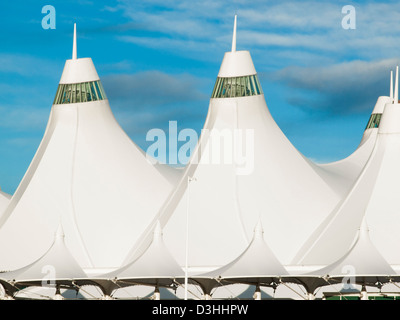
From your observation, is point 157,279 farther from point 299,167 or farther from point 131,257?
point 299,167

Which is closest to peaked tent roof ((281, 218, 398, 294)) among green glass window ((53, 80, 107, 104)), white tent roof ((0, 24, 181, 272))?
white tent roof ((0, 24, 181, 272))

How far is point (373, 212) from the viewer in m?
72.3

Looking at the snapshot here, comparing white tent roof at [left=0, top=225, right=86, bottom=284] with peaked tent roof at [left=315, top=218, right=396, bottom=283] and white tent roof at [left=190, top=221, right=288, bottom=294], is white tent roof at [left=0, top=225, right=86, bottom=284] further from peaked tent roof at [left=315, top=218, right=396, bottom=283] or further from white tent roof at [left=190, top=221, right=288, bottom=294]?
peaked tent roof at [left=315, top=218, right=396, bottom=283]

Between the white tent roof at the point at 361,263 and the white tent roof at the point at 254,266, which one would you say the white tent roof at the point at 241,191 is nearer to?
the white tent roof at the point at 254,266

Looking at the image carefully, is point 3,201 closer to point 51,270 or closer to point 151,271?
point 51,270

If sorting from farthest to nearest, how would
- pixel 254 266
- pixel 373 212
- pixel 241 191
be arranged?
pixel 241 191 < pixel 373 212 < pixel 254 266

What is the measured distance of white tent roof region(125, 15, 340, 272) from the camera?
75312 mm

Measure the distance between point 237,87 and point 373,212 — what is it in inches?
563

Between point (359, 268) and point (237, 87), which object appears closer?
point (359, 268)

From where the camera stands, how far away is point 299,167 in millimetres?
79812

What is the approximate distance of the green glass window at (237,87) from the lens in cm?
8038

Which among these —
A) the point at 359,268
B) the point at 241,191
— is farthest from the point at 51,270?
the point at 359,268
